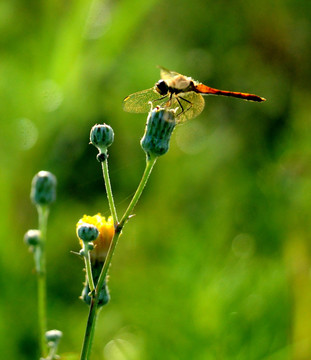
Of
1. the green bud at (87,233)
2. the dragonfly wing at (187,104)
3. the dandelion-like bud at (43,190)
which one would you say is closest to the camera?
the green bud at (87,233)

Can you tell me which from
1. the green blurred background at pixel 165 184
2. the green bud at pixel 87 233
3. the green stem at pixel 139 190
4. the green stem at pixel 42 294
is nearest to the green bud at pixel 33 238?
the green stem at pixel 42 294

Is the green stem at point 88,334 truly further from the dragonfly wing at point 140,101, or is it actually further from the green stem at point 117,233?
the dragonfly wing at point 140,101

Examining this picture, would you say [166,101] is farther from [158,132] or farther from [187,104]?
[158,132]

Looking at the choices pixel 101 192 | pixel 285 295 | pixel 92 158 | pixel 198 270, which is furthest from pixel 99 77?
pixel 285 295

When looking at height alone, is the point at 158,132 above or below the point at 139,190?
above

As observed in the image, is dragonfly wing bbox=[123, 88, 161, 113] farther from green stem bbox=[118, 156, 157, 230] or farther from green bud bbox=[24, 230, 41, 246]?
green bud bbox=[24, 230, 41, 246]

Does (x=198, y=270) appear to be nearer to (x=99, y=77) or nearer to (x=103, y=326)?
(x=103, y=326)

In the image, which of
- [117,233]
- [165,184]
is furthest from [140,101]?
[165,184]

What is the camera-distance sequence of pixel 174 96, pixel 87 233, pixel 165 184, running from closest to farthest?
1. pixel 87 233
2. pixel 174 96
3. pixel 165 184
